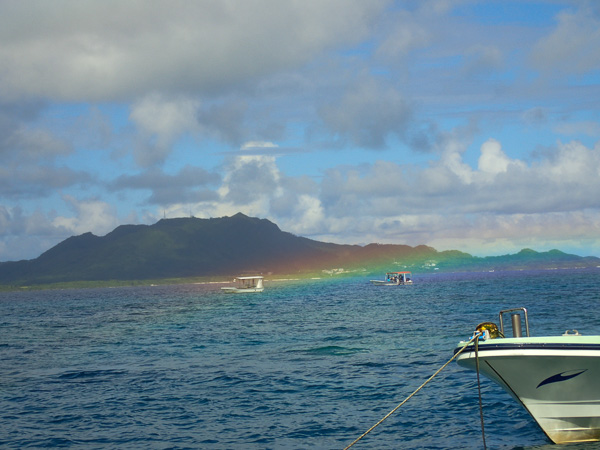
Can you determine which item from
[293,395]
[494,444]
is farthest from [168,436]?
[494,444]

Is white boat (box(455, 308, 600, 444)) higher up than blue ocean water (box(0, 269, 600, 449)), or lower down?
higher up

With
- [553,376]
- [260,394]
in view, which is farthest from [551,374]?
[260,394]

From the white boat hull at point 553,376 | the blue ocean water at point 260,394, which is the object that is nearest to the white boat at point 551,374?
the white boat hull at point 553,376

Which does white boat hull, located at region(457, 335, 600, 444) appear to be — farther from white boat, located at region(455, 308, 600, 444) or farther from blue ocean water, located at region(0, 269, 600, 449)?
blue ocean water, located at region(0, 269, 600, 449)

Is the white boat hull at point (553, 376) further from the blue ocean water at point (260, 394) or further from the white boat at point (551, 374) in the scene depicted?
the blue ocean water at point (260, 394)

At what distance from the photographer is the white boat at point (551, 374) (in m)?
15.4

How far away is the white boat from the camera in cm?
1538

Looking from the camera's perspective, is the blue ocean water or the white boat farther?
the blue ocean water

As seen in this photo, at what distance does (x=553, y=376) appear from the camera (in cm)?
1582

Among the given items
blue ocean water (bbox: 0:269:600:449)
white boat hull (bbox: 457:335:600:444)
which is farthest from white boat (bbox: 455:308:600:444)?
blue ocean water (bbox: 0:269:600:449)

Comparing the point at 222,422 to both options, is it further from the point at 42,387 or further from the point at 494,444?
the point at 42,387

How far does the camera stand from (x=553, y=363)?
1558cm

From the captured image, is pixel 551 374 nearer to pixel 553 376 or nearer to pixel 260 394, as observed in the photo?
pixel 553 376

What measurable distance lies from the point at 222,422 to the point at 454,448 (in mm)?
8096
